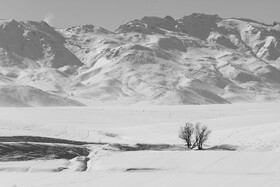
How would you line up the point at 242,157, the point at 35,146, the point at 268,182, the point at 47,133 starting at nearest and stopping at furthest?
the point at 268,182
the point at 242,157
the point at 35,146
the point at 47,133

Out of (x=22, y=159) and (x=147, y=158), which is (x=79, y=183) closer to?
(x=147, y=158)

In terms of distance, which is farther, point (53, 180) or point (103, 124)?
point (103, 124)

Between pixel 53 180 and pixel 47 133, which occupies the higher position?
pixel 47 133

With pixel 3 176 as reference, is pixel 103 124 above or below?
above

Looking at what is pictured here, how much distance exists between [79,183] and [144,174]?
13.8ft

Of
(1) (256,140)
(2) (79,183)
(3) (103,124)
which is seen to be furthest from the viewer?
(3) (103,124)

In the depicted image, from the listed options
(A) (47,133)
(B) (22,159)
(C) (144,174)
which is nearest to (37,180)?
(C) (144,174)

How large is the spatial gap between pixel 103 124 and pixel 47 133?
22276 mm

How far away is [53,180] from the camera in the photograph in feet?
92.3

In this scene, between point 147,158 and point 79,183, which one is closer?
point 79,183

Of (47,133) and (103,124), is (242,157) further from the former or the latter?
(103,124)

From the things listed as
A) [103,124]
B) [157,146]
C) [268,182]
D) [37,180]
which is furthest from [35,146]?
[103,124]

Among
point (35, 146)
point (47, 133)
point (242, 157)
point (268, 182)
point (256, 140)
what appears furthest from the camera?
point (47, 133)

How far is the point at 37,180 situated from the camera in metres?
28.8
